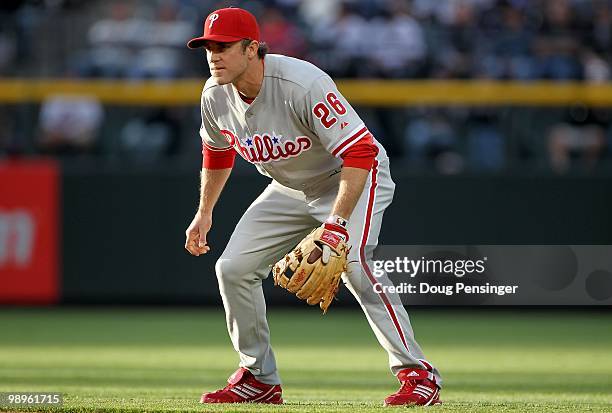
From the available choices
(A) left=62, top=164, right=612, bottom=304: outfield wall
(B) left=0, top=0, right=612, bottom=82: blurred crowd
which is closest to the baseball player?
(A) left=62, top=164, right=612, bottom=304: outfield wall

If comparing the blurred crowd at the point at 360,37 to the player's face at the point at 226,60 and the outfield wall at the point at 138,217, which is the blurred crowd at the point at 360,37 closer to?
the outfield wall at the point at 138,217

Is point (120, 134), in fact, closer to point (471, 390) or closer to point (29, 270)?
point (29, 270)

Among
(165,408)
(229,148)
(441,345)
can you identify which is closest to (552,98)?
(441,345)

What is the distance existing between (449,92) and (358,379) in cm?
515

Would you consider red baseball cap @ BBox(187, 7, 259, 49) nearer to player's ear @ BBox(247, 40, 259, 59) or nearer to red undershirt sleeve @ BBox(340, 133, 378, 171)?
player's ear @ BBox(247, 40, 259, 59)

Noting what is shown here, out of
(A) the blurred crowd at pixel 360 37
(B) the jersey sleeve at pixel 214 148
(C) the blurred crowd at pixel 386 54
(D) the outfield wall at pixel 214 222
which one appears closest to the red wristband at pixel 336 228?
(B) the jersey sleeve at pixel 214 148

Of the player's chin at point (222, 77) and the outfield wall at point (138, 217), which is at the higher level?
the player's chin at point (222, 77)

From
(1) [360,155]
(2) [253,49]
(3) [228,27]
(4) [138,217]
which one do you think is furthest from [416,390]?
(4) [138,217]

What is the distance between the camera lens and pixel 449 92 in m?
11.5

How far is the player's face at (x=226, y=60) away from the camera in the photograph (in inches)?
201

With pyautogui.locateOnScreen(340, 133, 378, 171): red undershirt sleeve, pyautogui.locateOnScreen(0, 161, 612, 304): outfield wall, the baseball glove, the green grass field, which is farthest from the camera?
pyautogui.locateOnScreen(0, 161, 612, 304): outfield wall

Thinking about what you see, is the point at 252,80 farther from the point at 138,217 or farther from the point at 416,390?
the point at 138,217

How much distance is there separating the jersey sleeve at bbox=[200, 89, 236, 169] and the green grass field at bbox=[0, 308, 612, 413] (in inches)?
46.9

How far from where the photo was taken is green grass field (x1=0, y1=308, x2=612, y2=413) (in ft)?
18.5
